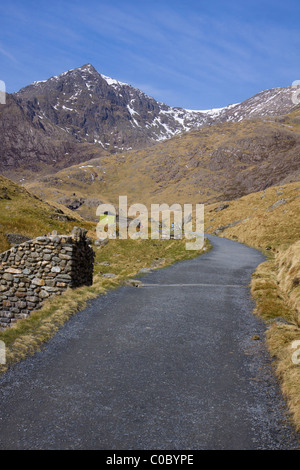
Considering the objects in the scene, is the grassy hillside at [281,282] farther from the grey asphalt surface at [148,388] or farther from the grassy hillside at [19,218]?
the grassy hillside at [19,218]

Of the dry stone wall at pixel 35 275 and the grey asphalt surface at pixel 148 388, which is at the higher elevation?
the dry stone wall at pixel 35 275

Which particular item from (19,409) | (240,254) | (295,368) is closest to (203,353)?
(295,368)

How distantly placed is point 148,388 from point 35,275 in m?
9.54

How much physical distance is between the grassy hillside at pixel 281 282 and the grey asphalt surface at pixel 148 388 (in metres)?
0.37

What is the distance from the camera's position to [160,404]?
6.61m

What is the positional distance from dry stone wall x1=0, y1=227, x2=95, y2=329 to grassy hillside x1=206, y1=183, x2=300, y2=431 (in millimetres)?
8657

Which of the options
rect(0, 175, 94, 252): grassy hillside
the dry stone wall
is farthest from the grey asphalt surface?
rect(0, 175, 94, 252): grassy hillside

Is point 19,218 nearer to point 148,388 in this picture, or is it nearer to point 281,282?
point 281,282

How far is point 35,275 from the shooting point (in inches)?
592

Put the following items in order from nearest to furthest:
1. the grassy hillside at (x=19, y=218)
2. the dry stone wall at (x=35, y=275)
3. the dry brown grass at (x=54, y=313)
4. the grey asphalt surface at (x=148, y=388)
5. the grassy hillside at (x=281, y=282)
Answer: the grey asphalt surface at (x=148, y=388)
the grassy hillside at (x=281, y=282)
the dry brown grass at (x=54, y=313)
the dry stone wall at (x=35, y=275)
the grassy hillside at (x=19, y=218)

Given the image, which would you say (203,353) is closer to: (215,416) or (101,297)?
(215,416)

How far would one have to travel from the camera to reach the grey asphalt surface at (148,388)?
5.59 metres

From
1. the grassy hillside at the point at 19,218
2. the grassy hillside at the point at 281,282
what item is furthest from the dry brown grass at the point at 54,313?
the grassy hillside at the point at 19,218

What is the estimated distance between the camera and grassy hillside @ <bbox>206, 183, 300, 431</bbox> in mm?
7736
